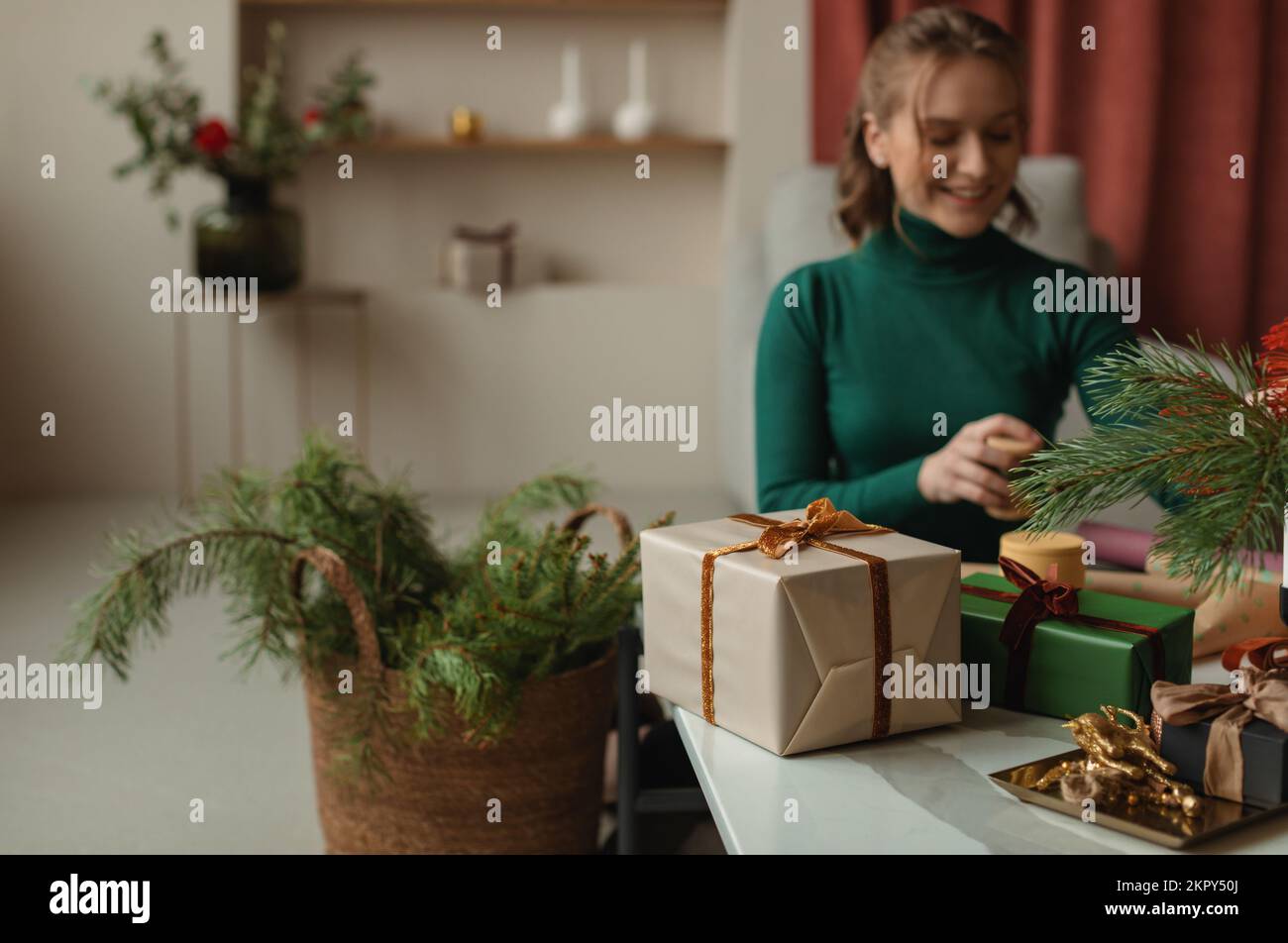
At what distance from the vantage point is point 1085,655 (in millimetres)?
720

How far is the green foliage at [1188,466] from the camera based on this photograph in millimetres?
597

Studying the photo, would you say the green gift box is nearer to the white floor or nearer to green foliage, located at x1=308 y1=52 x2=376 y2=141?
the white floor

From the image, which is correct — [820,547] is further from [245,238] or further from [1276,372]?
[245,238]

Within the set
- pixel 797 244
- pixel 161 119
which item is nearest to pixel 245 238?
pixel 161 119

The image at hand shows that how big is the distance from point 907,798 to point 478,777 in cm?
64

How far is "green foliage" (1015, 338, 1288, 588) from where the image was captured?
1.96 feet

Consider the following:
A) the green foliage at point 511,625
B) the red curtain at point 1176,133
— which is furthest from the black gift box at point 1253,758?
the red curtain at point 1176,133

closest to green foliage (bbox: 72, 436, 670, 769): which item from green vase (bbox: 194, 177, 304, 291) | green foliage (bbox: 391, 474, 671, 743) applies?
green foliage (bbox: 391, 474, 671, 743)

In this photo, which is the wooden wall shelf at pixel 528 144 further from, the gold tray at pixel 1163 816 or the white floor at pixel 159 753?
the gold tray at pixel 1163 816

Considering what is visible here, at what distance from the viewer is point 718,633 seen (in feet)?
2.34

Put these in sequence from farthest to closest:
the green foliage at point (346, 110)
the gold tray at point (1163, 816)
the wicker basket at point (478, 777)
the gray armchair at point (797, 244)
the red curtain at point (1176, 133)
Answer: the green foliage at point (346, 110) → the red curtain at point (1176, 133) → the gray armchair at point (797, 244) → the wicker basket at point (478, 777) → the gold tray at point (1163, 816)

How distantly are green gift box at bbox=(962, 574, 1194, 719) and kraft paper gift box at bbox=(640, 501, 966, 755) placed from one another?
41 mm

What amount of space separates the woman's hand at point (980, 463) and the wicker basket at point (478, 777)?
0.29m

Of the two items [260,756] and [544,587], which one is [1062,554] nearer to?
[544,587]
